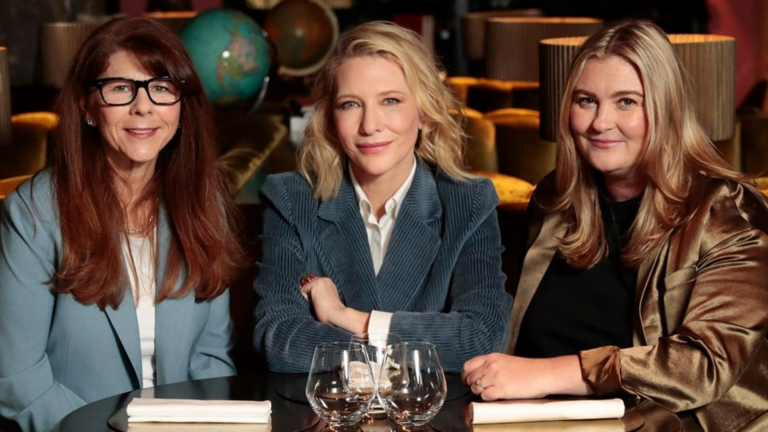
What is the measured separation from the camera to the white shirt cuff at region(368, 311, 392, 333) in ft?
7.24

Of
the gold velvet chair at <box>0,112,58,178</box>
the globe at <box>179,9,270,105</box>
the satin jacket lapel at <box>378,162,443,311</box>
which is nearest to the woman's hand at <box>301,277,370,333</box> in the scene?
the satin jacket lapel at <box>378,162,443,311</box>

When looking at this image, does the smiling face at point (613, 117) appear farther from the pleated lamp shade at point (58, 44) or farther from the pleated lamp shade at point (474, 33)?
the pleated lamp shade at point (474, 33)

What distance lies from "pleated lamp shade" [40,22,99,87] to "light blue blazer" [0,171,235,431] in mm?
3766

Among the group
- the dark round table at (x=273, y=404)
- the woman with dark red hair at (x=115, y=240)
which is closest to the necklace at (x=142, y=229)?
the woman with dark red hair at (x=115, y=240)

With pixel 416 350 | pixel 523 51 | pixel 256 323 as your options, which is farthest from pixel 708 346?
pixel 523 51

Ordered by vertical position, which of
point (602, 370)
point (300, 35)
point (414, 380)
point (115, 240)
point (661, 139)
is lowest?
point (602, 370)

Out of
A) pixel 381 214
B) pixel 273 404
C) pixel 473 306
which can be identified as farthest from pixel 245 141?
pixel 273 404

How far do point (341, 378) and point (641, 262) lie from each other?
85cm

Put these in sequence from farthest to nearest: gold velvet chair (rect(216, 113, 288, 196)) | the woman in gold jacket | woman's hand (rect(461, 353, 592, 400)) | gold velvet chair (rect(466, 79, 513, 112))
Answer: gold velvet chair (rect(466, 79, 513, 112))
gold velvet chair (rect(216, 113, 288, 196))
the woman in gold jacket
woman's hand (rect(461, 353, 592, 400))

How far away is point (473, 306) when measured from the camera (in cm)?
226

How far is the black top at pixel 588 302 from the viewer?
7.55 feet

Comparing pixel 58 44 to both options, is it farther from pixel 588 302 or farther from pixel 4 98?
pixel 588 302

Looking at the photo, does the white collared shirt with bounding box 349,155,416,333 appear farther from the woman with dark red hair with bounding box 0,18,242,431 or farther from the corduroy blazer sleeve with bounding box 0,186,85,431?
the corduroy blazer sleeve with bounding box 0,186,85,431

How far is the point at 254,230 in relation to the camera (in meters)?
2.98
